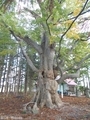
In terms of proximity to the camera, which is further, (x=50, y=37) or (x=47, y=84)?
(x=47, y=84)

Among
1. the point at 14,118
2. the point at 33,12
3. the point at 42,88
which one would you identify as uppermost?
the point at 33,12

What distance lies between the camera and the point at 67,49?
33.3 ft

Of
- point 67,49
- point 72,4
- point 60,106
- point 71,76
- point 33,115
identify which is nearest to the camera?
point 33,115

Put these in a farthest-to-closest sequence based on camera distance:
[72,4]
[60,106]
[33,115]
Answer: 1. [60,106]
2. [72,4]
3. [33,115]

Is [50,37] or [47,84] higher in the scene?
[50,37]

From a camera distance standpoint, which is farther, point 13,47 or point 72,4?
point 13,47

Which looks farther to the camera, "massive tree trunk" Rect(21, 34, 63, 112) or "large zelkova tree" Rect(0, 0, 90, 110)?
"massive tree trunk" Rect(21, 34, 63, 112)

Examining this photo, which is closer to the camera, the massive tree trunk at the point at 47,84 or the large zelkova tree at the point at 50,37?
the large zelkova tree at the point at 50,37

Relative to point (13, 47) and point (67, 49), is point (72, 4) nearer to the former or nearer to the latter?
point (67, 49)

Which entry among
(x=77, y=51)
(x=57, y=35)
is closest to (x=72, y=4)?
(x=57, y=35)

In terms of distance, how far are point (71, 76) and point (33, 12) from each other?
3.81 metres

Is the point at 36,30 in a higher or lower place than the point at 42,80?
higher

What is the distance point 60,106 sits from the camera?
Answer: 8.10m

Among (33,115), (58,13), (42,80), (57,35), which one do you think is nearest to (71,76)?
(42,80)
